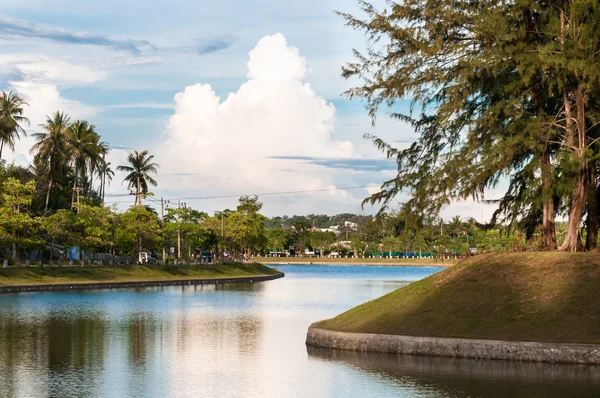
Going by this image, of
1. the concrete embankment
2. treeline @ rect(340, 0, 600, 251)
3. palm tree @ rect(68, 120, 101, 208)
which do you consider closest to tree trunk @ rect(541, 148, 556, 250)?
treeline @ rect(340, 0, 600, 251)

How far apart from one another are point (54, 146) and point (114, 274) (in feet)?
86.8

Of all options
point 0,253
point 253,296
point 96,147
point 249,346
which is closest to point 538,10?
point 249,346

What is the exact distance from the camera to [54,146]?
110m

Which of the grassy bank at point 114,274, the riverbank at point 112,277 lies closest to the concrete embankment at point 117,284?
the riverbank at point 112,277

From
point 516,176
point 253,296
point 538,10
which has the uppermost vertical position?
point 538,10

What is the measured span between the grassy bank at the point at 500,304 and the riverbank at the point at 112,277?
49.6m

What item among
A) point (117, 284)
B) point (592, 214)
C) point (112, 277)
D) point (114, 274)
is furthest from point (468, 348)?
point (114, 274)

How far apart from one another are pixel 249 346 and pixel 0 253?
73641mm

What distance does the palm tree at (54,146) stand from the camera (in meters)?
110

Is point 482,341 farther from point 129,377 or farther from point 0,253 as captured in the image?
point 0,253

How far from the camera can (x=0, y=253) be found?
324ft

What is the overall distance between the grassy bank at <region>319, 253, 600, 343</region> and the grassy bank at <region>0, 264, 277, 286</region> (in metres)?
52.4

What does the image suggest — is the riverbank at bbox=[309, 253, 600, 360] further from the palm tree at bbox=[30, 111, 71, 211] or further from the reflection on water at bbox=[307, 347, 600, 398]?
the palm tree at bbox=[30, 111, 71, 211]

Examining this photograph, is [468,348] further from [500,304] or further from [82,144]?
[82,144]
